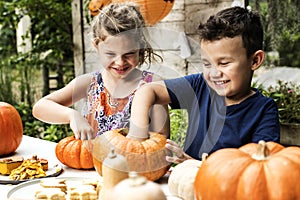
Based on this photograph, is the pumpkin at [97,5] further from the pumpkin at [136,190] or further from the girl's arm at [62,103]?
the pumpkin at [136,190]

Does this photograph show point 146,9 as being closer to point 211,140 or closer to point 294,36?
point 294,36

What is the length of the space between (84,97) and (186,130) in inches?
18.7

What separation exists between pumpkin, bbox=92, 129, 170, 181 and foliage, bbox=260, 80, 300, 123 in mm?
2172

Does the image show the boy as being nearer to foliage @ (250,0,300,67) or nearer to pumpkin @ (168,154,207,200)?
pumpkin @ (168,154,207,200)

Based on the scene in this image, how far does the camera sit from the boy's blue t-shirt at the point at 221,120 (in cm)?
150

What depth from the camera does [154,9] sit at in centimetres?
335

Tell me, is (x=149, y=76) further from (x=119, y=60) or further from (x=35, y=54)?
(x=35, y=54)

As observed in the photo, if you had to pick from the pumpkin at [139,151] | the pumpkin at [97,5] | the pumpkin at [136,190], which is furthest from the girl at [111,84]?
the pumpkin at [97,5]

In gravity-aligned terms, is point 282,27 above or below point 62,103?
above

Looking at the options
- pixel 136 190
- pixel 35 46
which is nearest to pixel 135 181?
pixel 136 190

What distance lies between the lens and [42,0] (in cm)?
496

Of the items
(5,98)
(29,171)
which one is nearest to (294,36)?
(29,171)

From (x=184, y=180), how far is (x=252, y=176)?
25cm

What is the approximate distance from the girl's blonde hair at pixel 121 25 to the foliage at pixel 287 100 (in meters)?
1.91
